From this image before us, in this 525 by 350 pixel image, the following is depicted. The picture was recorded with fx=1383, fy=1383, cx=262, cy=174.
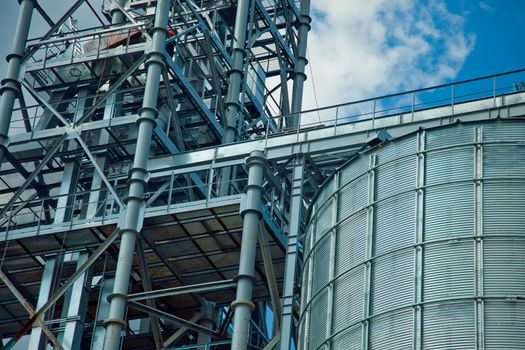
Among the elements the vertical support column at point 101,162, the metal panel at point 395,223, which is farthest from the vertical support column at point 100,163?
the metal panel at point 395,223

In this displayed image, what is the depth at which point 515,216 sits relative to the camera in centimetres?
3662

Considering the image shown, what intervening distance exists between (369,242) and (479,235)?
3363 mm

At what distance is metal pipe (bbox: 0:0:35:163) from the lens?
50.8 meters

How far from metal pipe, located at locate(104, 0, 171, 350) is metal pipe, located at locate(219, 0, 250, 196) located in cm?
521

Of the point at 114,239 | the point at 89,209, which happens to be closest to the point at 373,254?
the point at 114,239

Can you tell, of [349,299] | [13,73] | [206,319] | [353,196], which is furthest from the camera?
[13,73]

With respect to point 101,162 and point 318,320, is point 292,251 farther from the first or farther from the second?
point 101,162

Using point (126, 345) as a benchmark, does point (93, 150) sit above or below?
above

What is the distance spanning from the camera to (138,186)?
4562cm

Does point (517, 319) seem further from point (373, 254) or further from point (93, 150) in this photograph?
point (93, 150)

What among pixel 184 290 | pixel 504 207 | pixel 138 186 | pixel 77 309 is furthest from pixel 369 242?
pixel 77 309

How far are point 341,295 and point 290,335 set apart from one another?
323cm

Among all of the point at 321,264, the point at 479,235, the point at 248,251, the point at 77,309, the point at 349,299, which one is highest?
the point at 248,251

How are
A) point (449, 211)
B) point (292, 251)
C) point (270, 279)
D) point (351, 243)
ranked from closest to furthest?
1. point (449, 211)
2. point (351, 243)
3. point (292, 251)
4. point (270, 279)
